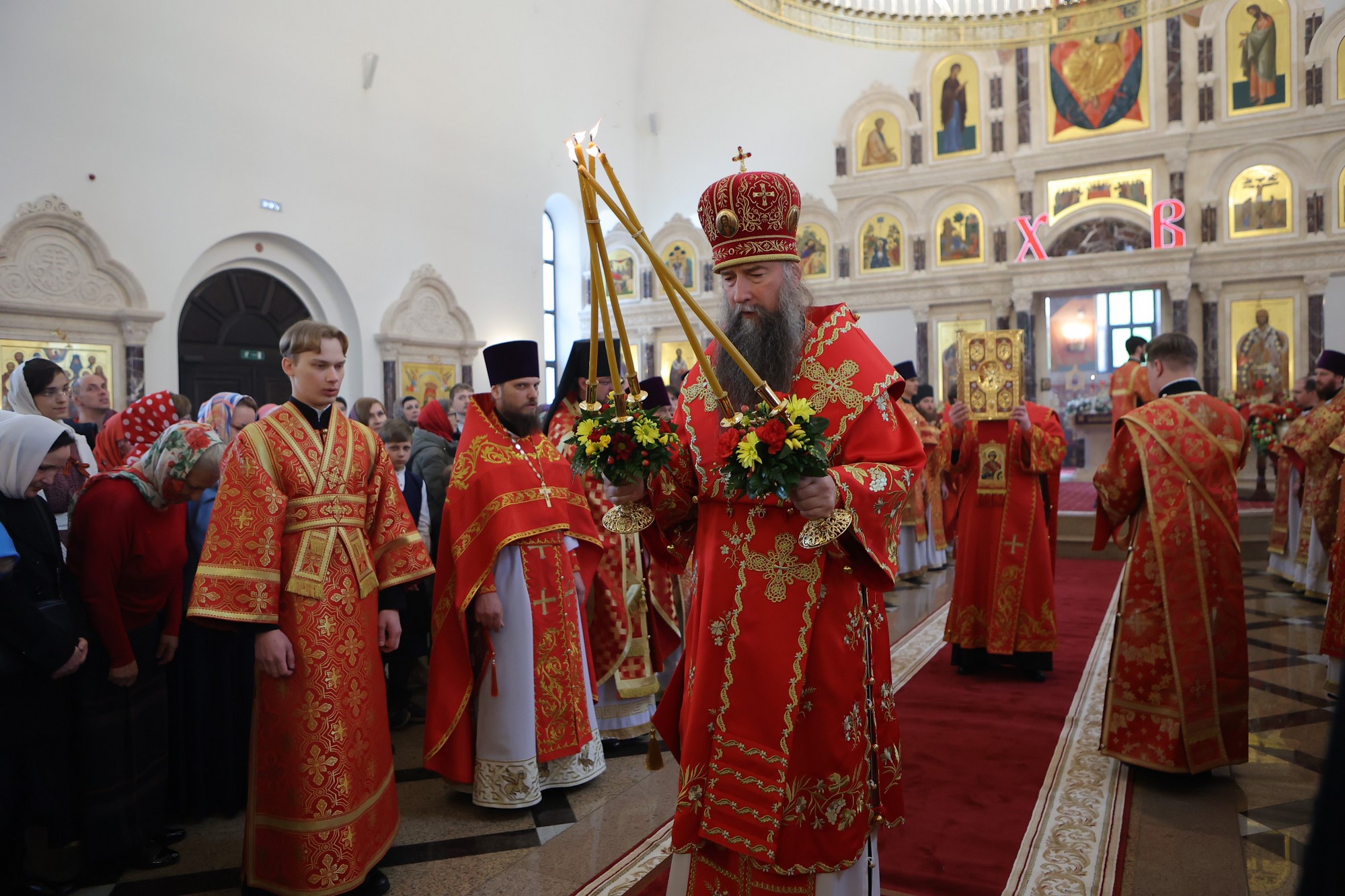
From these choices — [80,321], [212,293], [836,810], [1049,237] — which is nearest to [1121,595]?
[836,810]

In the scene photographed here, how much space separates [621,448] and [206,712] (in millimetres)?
2956

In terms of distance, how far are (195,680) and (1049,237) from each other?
1600 cm

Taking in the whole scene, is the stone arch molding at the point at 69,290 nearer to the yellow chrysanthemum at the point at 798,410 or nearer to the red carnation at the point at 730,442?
the red carnation at the point at 730,442

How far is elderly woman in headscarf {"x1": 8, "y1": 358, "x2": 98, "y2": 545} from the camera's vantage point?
3992 mm

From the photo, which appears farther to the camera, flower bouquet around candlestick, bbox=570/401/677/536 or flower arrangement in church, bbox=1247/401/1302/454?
flower arrangement in church, bbox=1247/401/1302/454

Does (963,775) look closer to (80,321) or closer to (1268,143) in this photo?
(80,321)

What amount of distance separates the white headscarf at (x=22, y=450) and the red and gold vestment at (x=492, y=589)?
4.83 ft

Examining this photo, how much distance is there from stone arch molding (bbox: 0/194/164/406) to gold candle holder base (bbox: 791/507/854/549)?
10.2 metres

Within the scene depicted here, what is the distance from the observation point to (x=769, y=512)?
2070 mm

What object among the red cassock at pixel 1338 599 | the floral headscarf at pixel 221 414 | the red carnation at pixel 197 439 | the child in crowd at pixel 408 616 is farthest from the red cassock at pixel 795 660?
the red cassock at pixel 1338 599

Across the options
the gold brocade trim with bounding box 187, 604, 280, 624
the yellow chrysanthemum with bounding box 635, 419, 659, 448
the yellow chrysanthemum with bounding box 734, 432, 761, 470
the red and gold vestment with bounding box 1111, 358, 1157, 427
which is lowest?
the gold brocade trim with bounding box 187, 604, 280, 624

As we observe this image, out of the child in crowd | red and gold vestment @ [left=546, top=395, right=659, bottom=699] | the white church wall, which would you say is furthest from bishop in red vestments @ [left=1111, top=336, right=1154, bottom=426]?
the white church wall

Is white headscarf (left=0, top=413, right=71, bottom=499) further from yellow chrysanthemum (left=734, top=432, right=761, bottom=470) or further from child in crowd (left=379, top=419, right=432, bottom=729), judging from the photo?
yellow chrysanthemum (left=734, top=432, right=761, bottom=470)

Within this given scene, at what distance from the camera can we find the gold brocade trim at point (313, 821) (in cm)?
281
